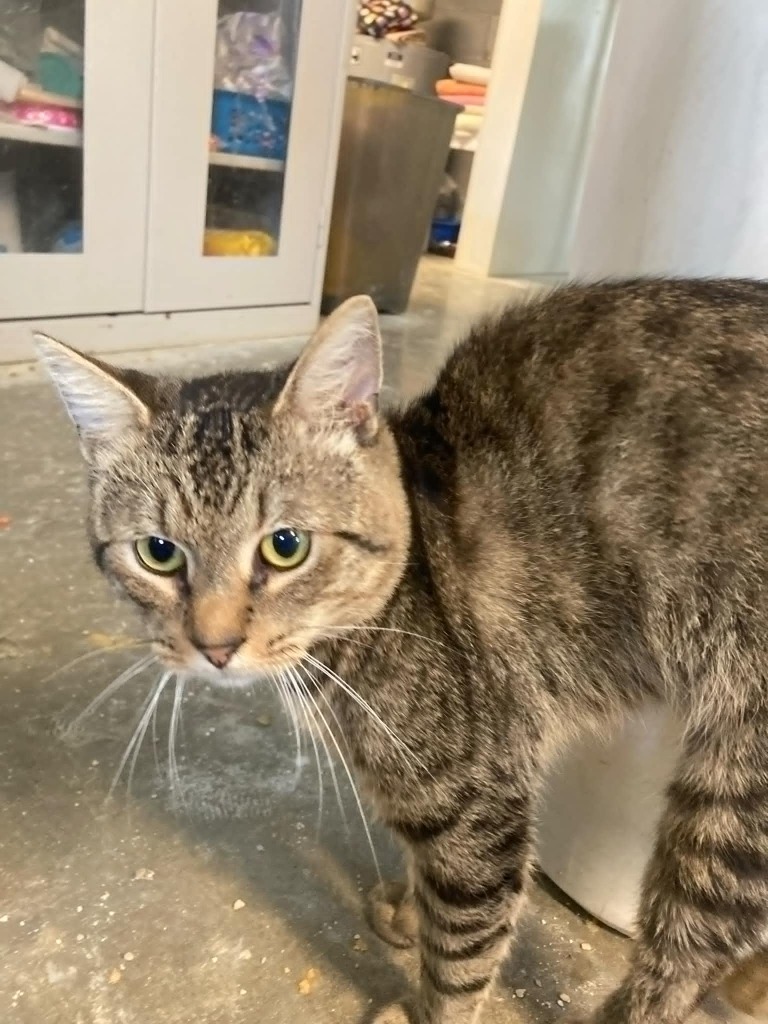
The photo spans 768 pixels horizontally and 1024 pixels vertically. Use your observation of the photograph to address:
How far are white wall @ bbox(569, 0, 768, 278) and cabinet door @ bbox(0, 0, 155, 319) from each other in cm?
169

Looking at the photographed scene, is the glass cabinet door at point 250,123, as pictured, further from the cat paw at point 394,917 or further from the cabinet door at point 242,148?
the cat paw at point 394,917

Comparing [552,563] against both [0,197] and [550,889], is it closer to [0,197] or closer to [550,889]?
[550,889]

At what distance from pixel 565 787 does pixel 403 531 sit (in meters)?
0.45

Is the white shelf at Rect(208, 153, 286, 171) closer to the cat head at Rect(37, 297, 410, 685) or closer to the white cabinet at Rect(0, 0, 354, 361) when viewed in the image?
the white cabinet at Rect(0, 0, 354, 361)

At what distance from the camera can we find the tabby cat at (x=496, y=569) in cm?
79

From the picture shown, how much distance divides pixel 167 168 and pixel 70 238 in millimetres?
325

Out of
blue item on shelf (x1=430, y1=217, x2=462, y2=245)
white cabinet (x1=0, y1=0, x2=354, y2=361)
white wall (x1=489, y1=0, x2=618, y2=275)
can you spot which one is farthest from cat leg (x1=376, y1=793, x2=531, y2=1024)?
blue item on shelf (x1=430, y1=217, x2=462, y2=245)

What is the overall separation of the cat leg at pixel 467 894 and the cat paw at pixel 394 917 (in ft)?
0.43

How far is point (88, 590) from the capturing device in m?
1.53

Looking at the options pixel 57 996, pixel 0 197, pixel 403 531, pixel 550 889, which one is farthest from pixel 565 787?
pixel 0 197

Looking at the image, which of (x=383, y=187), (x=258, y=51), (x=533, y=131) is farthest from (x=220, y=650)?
(x=533, y=131)

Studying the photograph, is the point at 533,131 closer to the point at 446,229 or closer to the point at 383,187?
the point at 446,229

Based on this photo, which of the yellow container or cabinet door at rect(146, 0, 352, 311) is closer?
cabinet door at rect(146, 0, 352, 311)

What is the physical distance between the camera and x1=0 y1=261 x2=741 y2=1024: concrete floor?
3.15 feet
